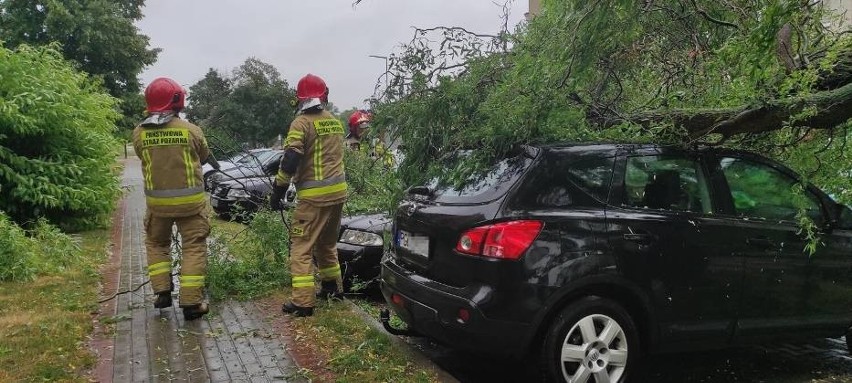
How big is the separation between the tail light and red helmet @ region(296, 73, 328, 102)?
2.15 m

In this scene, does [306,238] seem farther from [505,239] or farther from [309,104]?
[505,239]

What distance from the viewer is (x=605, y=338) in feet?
12.0

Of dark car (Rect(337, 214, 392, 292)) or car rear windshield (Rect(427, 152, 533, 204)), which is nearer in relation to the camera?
car rear windshield (Rect(427, 152, 533, 204))

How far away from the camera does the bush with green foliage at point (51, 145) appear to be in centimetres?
749

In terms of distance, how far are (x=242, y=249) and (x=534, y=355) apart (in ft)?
11.4

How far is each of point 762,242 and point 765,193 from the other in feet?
1.23

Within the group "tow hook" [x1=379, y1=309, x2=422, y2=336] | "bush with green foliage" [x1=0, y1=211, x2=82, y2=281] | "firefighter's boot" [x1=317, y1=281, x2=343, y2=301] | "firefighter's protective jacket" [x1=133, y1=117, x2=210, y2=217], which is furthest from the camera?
"bush with green foliage" [x1=0, y1=211, x2=82, y2=281]

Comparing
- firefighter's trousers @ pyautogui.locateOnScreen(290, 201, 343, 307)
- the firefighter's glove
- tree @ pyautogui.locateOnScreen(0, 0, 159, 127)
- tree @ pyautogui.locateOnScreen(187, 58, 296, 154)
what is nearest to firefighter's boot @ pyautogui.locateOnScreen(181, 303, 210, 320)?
firefighter's trousers @ pyautogui.locateOnScreen(290, 201, 343, 307)

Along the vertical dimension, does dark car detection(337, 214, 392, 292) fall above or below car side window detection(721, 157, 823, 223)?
below

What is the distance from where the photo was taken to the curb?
12.6 feet

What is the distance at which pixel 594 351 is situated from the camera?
366 centimetres

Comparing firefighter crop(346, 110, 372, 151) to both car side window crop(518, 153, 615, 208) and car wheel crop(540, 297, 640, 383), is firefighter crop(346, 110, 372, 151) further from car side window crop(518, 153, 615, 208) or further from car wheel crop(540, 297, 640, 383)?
car wheel crop(540, 297, 640, 383)

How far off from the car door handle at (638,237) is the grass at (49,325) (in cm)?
323

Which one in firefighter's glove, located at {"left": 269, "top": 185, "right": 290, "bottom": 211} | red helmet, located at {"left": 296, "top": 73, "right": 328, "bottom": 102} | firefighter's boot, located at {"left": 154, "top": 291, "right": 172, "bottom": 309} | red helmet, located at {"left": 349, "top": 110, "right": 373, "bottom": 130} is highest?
red helmet, located at {"left": 296, "top": 73, "right": 328, "bottom": 102}
